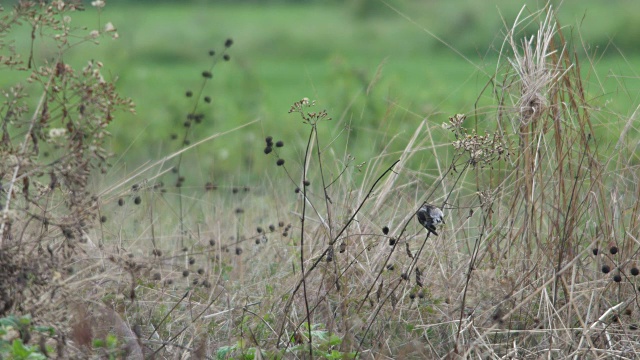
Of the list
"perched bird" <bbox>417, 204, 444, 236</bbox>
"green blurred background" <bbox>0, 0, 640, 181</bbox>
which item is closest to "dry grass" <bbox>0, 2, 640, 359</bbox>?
"perched bird" <bbox>417, 204, 444, 236</bbox>

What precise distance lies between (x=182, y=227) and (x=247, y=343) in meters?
1.29

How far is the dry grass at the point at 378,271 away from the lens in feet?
8.57

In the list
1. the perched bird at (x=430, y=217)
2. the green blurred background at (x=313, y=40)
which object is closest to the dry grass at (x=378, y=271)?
the perched bird at (x=430, y=217)

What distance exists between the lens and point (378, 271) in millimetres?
3109

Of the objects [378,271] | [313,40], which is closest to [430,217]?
[378,271]

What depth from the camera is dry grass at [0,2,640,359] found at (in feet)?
8.57

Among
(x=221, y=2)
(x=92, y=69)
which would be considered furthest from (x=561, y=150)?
(x=221, y=2)

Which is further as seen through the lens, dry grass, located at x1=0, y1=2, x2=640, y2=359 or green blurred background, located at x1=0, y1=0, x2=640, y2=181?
green blurred background, located at x1=0, y1=0, x2=640, y2=181

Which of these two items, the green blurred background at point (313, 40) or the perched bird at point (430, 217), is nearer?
the perched bird at point (430, 217)

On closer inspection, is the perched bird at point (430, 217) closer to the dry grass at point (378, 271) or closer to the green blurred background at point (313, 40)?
the dry grass at point (378, 271)

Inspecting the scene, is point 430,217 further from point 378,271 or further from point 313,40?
point 313,40

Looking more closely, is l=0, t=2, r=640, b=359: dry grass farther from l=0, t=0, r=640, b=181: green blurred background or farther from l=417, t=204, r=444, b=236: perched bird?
l=0, t=0, r=640, b=181: green blurred background

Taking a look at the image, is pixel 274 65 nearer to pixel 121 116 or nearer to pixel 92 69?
pixel 121 116

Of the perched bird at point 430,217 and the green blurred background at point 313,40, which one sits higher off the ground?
the perched bird at point 430,217
